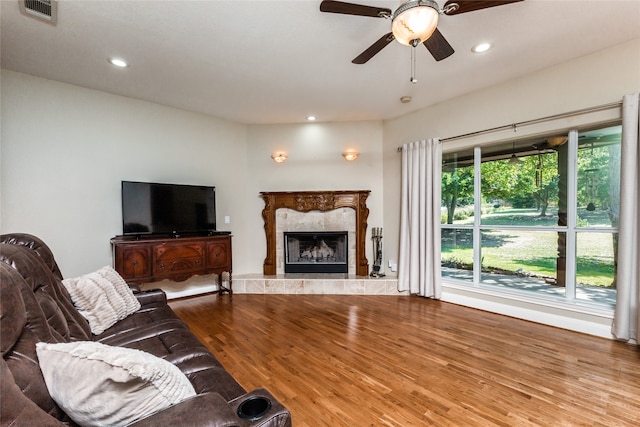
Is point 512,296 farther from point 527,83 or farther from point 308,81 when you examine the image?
point 308,81

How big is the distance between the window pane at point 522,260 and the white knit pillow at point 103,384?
3945mm

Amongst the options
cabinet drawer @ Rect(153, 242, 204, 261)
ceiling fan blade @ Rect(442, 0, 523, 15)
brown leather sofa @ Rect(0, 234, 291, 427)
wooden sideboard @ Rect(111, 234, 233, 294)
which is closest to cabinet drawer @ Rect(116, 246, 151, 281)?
wooden sideboard @ Rect(111, 234, 233, 294)

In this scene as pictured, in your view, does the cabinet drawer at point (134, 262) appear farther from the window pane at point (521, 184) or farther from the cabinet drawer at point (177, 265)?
the window pane at point (521, 184)

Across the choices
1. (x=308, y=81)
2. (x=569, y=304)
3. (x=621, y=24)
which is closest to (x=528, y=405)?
(x=569, y=304)

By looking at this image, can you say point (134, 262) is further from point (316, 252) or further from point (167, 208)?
point (316, 252)

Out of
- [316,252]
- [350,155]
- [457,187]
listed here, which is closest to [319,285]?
[316,252]

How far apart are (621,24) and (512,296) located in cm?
278

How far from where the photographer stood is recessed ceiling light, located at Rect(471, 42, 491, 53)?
2.53 m

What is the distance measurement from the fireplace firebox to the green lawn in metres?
1.61

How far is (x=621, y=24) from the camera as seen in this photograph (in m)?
2.28

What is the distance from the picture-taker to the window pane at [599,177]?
277cm

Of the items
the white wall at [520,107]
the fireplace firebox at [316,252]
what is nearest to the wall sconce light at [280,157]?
the fireplace firebox at [316,252]

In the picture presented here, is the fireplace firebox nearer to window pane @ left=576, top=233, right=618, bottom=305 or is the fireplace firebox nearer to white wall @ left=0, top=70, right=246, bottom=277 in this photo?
white wall @ left=0, top=70, right=246, bottom=277

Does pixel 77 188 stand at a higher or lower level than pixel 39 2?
lower
